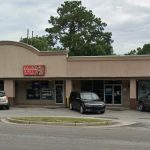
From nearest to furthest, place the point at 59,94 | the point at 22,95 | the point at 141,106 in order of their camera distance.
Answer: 1. the point at 141,106
2. the point at 59,94
3. the point at 22,95

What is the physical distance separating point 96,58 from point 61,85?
18.5 ft

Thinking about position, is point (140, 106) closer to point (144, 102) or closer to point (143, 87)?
point (144, 102)

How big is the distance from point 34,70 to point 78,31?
42.9 metres

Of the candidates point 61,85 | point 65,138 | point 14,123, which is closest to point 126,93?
point 61,85

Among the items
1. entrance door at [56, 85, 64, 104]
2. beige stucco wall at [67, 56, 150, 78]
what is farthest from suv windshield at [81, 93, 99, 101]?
entrance door at [56, 85, 64, 104]

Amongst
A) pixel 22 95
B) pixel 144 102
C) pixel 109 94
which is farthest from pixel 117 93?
pixel 22 95

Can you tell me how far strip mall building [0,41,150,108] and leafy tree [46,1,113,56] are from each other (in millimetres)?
37014

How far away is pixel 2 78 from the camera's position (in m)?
44.2

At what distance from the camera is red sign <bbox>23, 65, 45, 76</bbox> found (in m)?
42.7

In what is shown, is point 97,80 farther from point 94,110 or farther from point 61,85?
point 94,110

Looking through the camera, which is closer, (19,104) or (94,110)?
(94,110)

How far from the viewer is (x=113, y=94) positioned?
144ft

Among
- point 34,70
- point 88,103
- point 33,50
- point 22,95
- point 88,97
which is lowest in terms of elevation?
point 88,103

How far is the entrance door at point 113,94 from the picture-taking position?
43688 mm
